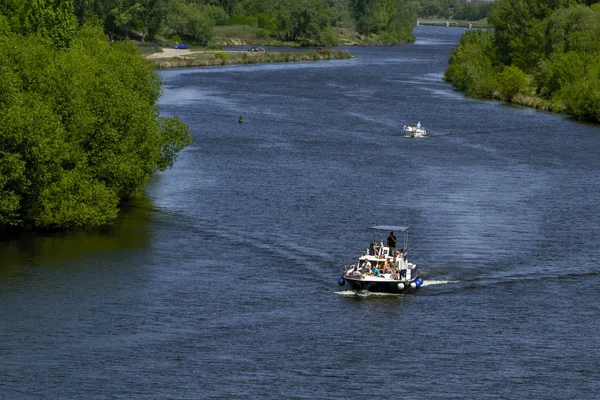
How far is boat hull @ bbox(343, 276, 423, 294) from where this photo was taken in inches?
2744

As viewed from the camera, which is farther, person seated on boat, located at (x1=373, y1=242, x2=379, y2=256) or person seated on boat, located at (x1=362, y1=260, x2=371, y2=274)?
person seated on boat, located at (x1=373, y1=242, x2=379, y2=256)

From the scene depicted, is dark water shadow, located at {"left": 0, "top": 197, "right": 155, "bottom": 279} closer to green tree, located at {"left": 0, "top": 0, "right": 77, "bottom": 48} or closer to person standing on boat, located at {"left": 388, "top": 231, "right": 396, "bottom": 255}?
person standing on boat, located at {"left": 388, "top": 231, "right": 396, "bottom": 255}

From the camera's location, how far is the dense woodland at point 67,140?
78.8m

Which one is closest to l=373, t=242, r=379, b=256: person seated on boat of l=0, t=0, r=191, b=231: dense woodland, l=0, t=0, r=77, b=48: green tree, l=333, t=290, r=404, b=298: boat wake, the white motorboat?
the white motorboat

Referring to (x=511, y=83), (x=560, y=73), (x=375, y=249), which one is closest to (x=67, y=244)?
(x=375, y=249)

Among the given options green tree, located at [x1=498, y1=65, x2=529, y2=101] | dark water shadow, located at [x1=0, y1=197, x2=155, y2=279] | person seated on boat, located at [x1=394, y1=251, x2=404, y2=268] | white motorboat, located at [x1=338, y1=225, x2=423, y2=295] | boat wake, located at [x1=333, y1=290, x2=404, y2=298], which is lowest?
dark water shadow, located at [x1=0, y1=197, x2=155, y2=279]

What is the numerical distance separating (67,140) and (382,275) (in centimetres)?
2979

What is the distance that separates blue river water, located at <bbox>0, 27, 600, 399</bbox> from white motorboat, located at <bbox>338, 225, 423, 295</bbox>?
2.89 feet

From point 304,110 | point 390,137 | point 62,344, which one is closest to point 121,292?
point 62,344

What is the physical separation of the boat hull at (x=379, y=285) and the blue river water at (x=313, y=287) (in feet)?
2.59

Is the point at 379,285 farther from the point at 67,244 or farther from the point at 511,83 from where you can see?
the point at 511,83

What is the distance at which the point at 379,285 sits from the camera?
70.4 meters

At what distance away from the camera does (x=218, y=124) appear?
144 metres

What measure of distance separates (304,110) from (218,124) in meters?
21.5
